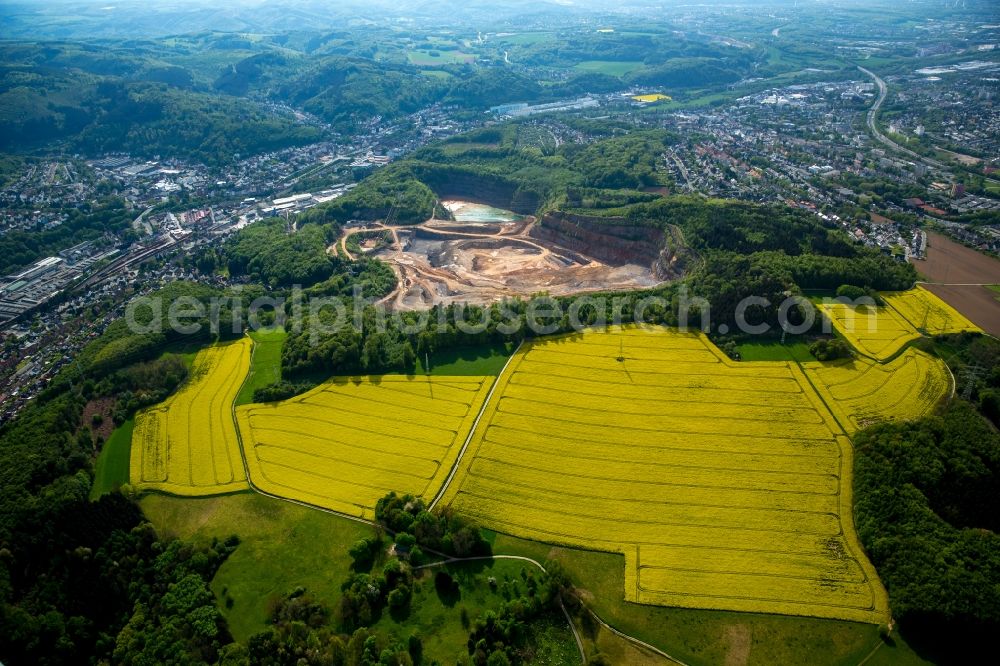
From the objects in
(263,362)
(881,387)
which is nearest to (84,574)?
(263,362)

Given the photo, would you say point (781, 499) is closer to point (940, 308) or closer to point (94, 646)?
point (940, 308)

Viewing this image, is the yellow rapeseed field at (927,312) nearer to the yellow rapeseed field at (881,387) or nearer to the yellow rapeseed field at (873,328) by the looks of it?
the yellow rapeseed field at (873,328)

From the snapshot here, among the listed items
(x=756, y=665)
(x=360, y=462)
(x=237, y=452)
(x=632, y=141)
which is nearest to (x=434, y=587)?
(x=360, y=462)

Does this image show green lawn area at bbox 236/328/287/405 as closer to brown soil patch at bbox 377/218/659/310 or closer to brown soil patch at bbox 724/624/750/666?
brown soil patch at bbox 377/218/659/310

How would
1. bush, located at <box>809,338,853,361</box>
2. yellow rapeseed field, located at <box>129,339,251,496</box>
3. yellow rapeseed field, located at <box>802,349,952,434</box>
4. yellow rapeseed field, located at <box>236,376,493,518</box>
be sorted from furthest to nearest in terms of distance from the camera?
bush, located at <box>809,338,853,361</box>
yellow rapeseed field, located at <box>802,349,952,434</box>
yellow rapeseed field, located at <box>129,339,251,496</box>
yellow rapeseed field, located at <box>236,376,493,518</box>

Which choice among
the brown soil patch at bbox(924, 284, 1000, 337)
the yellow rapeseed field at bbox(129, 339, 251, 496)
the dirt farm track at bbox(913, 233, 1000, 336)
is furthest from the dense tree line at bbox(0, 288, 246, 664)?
the dirt farm track at bbox(913, 233, 1000, 336)
